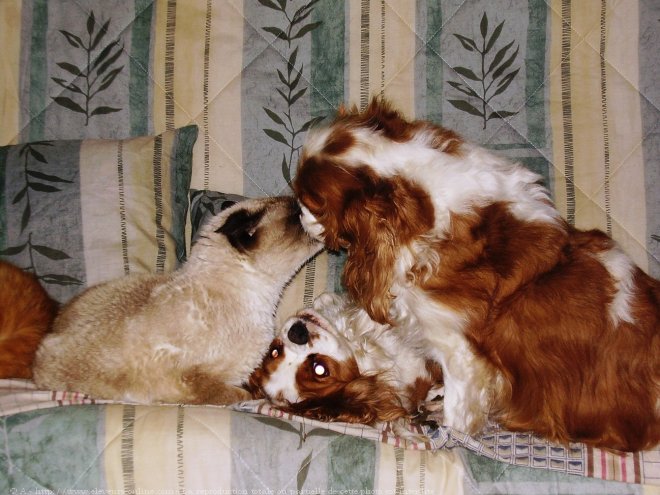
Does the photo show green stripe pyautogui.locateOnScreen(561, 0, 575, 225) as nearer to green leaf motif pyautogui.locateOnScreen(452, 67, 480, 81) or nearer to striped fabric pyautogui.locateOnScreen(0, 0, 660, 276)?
striped fabric pyautogui.locateOnScreen(0, 0, 660, 276)

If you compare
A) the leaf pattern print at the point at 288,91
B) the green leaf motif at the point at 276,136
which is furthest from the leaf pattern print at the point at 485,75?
the green leaf motif at the point at 276,136

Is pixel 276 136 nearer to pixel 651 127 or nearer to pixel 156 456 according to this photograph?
pixel 156 456

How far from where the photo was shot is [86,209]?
2799 mm

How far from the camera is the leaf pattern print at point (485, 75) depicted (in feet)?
9.45

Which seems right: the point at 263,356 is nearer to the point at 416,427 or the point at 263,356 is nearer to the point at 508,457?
the point at 416,427

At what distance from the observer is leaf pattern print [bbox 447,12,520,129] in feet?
9.45

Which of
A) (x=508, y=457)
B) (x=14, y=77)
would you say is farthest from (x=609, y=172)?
(x=14, y=77)

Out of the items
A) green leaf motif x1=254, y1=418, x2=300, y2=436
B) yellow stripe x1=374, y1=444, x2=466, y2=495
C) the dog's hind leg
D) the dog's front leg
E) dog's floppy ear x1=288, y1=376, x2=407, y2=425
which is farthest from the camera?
dog's floppy ear x1=288, y1=376, x2=407, y2=425

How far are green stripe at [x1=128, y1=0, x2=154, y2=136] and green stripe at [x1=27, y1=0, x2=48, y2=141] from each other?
1.25 ft

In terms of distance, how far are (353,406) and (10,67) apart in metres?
2.09

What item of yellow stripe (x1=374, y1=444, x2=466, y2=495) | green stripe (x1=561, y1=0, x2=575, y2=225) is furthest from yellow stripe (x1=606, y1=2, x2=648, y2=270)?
yellow stripe (x1=374, y1=444, x2=466, y2=495)

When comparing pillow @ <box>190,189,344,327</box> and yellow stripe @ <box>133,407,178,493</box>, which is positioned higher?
pillow @ <box>190,189,344,327</box>

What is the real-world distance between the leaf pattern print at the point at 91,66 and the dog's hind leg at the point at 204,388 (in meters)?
1.29

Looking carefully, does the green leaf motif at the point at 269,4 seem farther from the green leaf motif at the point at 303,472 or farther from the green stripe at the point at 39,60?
the green leaf motif at the point at 303,472
